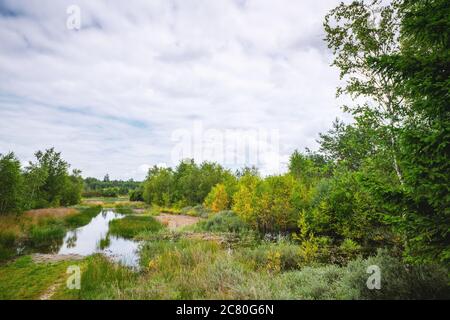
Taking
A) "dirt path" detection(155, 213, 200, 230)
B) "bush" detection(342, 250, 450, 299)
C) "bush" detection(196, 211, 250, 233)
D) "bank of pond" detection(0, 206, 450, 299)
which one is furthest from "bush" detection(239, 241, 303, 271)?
"dirt path" detection(155, 213, 200, 230)

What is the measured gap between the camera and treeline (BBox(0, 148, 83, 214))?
1809 cm

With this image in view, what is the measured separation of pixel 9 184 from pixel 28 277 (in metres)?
14.0

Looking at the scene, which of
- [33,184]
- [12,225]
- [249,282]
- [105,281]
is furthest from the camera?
[33,184]

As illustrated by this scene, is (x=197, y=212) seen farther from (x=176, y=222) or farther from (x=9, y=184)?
(x=9, y=184)

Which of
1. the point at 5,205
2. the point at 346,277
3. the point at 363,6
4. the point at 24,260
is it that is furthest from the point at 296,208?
the point at 5,205

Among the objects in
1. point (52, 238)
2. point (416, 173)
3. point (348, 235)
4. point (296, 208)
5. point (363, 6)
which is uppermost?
point (363, 6)

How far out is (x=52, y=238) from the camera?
16.3 meters

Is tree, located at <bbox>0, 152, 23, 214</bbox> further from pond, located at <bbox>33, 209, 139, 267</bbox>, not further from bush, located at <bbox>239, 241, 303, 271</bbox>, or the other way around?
bush, located at <bbox>239, 241, 303, 271</bbox>

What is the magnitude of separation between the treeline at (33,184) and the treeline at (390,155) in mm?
18097

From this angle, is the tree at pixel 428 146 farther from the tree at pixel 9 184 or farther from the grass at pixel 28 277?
the tree at pixel 9 184

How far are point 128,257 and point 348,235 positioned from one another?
12.0 meters

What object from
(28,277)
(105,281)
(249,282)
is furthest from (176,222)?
(249,282)

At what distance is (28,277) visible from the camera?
8438 millimetres
